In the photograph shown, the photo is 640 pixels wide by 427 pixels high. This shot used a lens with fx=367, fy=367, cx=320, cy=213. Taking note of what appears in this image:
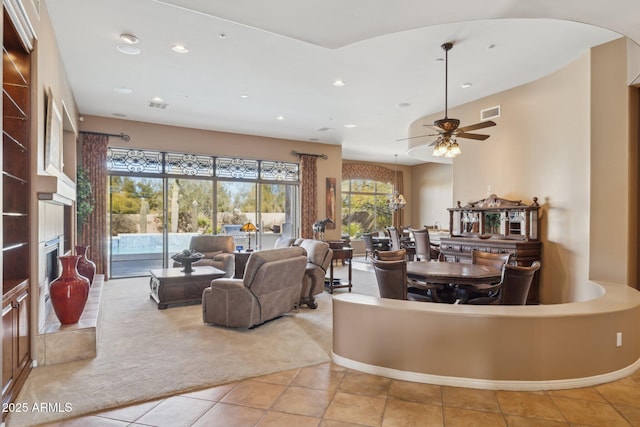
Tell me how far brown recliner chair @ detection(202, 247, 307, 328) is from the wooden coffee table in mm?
1146

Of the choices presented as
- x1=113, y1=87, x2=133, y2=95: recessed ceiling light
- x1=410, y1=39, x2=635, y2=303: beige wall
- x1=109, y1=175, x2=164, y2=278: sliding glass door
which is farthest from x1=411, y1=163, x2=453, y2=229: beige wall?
x1=113, y1=87, x2=133, y2=95: recessed ceiling light

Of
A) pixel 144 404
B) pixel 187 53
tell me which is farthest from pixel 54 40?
pixel 144 404

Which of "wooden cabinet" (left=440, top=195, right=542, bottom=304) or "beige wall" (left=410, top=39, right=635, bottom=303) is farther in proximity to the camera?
"wooden cabinet" (left=440, top=195, right=542, bottom=304)

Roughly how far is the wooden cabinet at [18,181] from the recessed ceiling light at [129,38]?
1263 millimetres

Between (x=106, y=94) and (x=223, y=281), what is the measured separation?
160 inches

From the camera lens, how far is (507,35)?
13.6 feet

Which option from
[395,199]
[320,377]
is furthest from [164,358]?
[395,199]

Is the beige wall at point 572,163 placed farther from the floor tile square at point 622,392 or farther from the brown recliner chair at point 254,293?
the brown recliner chair at point 254,293

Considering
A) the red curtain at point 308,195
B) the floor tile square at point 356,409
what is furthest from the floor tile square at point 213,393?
the red curtain at point 308,195

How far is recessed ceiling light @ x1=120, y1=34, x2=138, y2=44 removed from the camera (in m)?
4.14

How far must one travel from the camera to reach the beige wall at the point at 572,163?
4449mm

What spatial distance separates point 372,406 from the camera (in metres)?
2.63

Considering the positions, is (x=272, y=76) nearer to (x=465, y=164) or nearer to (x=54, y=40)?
(x=54, y=40)

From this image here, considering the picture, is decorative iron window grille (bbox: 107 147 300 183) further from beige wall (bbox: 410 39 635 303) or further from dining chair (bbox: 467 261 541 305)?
dining chair (bbox: 467 261 541 305)
